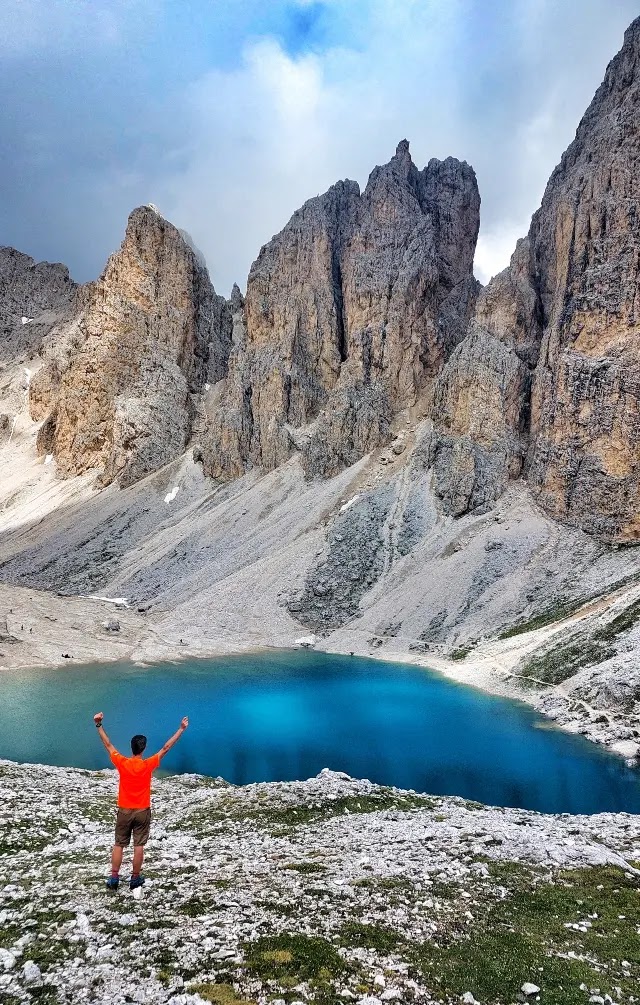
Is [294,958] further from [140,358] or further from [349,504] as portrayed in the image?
[140,358]

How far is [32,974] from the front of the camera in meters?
7.74

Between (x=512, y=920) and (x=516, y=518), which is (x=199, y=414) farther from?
(x=512, y=920)

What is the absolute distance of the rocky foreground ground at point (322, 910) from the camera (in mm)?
7902

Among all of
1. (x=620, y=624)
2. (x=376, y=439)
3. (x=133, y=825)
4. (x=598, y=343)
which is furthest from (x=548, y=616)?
(x=133, y=825)

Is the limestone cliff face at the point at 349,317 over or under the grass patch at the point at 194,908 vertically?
over

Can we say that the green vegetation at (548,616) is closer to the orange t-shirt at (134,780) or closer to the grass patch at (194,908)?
the grass patch at (194,908)

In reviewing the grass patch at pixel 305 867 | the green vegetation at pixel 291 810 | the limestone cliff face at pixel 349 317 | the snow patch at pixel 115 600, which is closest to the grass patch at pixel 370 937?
the grass patch at pixel 305 867

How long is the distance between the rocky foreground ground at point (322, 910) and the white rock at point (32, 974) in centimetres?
2

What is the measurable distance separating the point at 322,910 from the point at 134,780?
4113mm

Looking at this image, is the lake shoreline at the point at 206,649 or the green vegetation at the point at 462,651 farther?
the green vegetation at the point at 462,651

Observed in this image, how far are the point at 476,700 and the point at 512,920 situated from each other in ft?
117

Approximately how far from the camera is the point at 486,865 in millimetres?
13383

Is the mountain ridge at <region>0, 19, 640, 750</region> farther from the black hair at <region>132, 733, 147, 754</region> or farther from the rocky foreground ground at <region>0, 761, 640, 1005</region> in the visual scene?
the black hair at <region>132, 733, 147, 754</region>

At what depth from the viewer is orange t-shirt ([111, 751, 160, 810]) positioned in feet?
33.3
